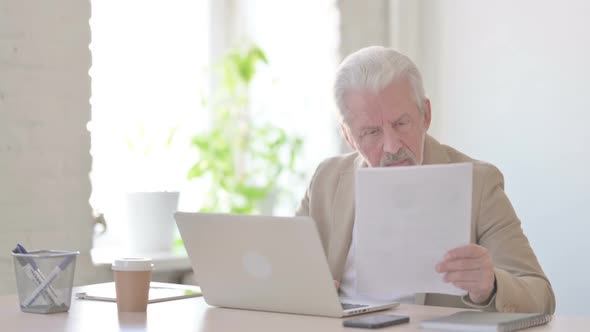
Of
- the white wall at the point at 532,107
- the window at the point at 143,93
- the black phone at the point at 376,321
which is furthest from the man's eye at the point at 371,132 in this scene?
the window at the point at 143,93

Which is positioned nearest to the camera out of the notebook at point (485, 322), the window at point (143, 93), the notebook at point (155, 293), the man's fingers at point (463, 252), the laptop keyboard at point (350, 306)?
the notebook at point (485, 322)

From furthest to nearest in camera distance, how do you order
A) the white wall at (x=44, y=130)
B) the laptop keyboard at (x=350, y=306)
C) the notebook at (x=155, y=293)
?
the white wall at (x=44, y=130)
the notebook at (x=155, y=293)
the laptop keyboard at (x=350, y=306)

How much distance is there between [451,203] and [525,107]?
164 cm

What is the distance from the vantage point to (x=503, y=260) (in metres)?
2.02

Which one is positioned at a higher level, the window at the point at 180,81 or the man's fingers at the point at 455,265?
the window at the point at 180,81

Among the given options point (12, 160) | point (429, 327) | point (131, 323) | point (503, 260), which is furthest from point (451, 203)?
point (12, 160)

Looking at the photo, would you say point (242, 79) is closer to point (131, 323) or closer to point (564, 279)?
point (564, 279)

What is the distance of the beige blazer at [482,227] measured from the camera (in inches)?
72.7

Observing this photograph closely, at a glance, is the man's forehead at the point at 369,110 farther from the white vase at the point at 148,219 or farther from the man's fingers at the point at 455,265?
the white vase at the point at 148,219

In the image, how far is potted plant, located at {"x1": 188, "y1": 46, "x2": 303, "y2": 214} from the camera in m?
3.47

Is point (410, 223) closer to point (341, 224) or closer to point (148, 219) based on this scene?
point (341, 224)

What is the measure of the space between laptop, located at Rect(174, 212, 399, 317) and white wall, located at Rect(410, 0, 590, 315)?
4.58 feet

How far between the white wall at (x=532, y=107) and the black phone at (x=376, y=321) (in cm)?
152

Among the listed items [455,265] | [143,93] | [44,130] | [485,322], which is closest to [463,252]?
[455,265]
